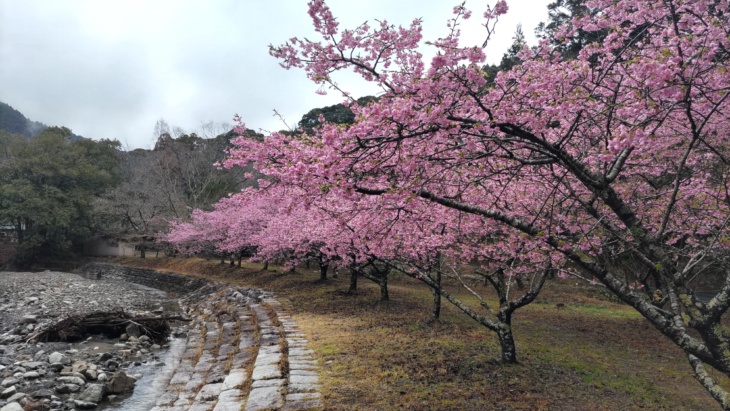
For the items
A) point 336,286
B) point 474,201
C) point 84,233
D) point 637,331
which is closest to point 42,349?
point 336,286

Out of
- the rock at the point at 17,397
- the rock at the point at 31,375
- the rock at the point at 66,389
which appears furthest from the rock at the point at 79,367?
the rock at the point at 17,397

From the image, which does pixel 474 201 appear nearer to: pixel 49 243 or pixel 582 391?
pixel 582 391

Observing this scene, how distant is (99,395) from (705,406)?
1032 cm

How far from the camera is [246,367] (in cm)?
800

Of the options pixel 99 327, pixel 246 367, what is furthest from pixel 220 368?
pixel 99 327

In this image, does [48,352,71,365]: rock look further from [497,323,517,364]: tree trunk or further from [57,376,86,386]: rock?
[497,323,517,364]: tree trunk

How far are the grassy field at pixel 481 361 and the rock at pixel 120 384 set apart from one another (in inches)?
148

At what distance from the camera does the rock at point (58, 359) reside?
9783 mm

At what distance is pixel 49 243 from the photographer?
37.3 meters

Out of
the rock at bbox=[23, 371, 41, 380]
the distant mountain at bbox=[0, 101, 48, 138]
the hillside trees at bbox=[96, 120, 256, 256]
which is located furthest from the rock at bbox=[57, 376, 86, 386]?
the distant mountain at bbox=[0, 101, 48, 138]

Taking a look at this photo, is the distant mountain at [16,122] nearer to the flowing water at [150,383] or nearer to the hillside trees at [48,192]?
the hillside trees at [48,192]

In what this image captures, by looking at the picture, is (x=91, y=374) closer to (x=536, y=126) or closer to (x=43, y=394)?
(x=43, y=394)

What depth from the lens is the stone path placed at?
6.14m

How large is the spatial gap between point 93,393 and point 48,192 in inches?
1399
